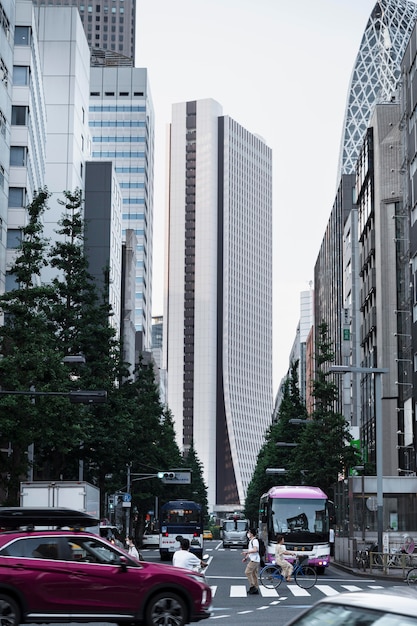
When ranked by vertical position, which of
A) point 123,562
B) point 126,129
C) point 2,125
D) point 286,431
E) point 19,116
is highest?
point 126,129

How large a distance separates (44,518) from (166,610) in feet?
24.6

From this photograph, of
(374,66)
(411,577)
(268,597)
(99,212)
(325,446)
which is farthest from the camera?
(374,66)

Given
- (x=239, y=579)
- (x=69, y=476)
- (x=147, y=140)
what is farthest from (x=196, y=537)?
(x=147, y=140)

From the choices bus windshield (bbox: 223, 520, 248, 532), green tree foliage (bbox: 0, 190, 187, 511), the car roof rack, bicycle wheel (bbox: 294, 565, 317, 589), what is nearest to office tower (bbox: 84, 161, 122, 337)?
bus windshield (bbox: 223, 520, 248, 532)

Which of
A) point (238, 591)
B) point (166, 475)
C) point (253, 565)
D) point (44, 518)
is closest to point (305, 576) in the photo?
point (238, 591)

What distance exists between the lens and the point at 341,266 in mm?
119125

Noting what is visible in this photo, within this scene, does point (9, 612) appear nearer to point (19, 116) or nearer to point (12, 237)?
point (12, 237)

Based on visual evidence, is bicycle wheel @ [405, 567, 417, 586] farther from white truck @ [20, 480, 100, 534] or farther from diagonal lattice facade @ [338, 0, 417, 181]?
diagonal lattice facade @ [338, 0, 417, 181]

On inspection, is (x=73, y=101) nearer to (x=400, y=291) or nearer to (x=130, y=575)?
(x=400, y=291)

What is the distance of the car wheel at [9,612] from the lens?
16438 mm

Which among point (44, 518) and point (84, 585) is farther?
point (44, 518)

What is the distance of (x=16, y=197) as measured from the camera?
6222 cm

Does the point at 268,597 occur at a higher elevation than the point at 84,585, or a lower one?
lower

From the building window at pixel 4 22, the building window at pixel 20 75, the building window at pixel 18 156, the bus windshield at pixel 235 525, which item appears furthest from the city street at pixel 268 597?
the bus windshield at pixel 235 525
